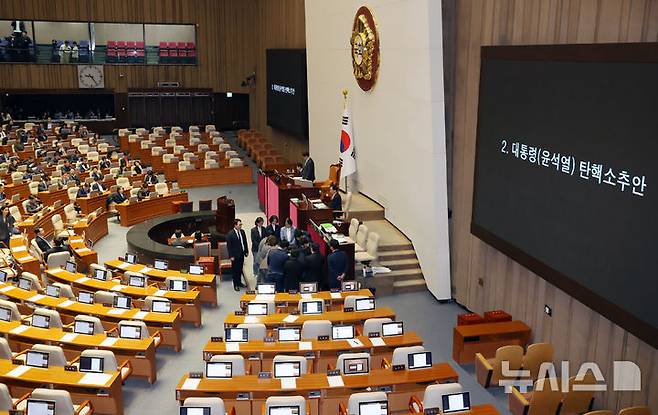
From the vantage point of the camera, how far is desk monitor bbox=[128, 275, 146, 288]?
42.3 ft

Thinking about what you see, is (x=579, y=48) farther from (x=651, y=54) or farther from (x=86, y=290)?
(x=86, y=290)

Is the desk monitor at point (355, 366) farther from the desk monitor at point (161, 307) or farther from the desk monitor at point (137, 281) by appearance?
the desk monitor at point (137, 281)

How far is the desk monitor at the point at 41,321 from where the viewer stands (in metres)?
10.5

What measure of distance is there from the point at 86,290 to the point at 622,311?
954cm

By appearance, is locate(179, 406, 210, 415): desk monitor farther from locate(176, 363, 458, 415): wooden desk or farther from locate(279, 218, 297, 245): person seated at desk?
locate(279, 218, 297, 245): person seated at desk

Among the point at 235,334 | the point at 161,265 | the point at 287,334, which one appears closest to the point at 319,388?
the point at 287,334

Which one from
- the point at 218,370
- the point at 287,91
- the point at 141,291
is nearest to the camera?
the point at 218,370

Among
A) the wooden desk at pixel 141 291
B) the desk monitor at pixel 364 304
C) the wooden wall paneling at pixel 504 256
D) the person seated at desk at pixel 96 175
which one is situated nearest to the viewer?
the wooden wall paneling at pixel 504 256

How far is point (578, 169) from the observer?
29.2ft

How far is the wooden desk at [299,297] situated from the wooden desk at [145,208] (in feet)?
28.7

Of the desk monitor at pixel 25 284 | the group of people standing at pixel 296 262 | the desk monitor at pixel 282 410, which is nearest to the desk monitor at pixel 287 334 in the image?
the desk monitor at pixel 282 410

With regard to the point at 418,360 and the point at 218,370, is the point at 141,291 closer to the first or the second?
the point at 218,370

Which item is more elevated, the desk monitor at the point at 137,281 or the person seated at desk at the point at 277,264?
the person seated at desk at the point at 277,264

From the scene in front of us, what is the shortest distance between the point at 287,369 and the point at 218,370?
0.91m
